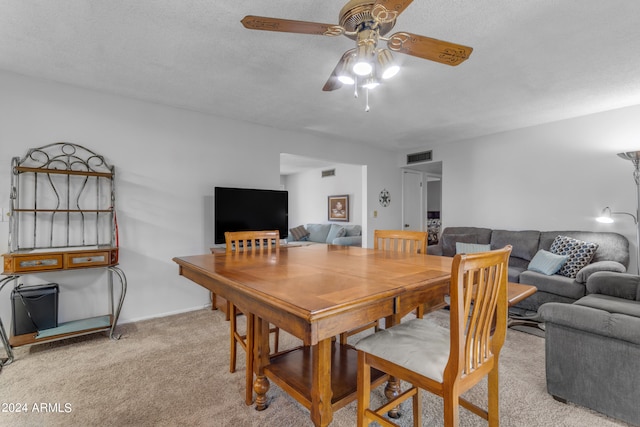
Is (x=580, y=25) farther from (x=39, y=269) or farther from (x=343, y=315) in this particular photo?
(x=39, y=269)

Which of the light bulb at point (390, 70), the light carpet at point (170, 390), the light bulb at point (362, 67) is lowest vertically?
the light carpet at point (170, 390)

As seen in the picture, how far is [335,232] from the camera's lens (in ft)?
22.2

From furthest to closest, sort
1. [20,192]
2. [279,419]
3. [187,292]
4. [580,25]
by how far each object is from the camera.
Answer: [187,292]
[20,192]
[580,25]
[279,419]

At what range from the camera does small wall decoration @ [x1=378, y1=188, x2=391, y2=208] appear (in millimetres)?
5758

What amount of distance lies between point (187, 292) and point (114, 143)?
1.81 m

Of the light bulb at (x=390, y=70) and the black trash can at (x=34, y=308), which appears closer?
the light bulb at (x=390, y=70)

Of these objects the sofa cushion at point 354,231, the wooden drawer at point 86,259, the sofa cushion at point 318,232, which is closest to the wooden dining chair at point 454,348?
the wooden drawer at point 86,259

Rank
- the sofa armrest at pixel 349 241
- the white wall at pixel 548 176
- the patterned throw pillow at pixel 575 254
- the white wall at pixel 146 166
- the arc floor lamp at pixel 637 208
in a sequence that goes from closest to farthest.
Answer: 1. the white wall at pixel 146 166
2. the arc floor lamp at pixel 637 208
3. the patterned throw pillow at pixel 575 254
4. the white wall at pixel 548 176
5. the sofa armrest at pixel 349 241

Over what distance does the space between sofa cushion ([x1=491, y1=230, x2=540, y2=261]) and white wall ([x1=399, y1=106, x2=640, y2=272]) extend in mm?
292

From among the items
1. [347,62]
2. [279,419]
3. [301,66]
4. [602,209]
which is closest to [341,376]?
[279,419]

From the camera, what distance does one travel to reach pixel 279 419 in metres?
1.72

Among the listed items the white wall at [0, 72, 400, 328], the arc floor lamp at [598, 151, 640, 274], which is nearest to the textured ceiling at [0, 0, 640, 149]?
the white wall at [0, 72, 400, 328]

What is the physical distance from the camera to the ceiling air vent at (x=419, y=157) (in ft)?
18.3

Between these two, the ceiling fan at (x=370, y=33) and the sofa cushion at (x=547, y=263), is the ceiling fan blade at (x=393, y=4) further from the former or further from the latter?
the sofa cushion at (x=547, y=263)
